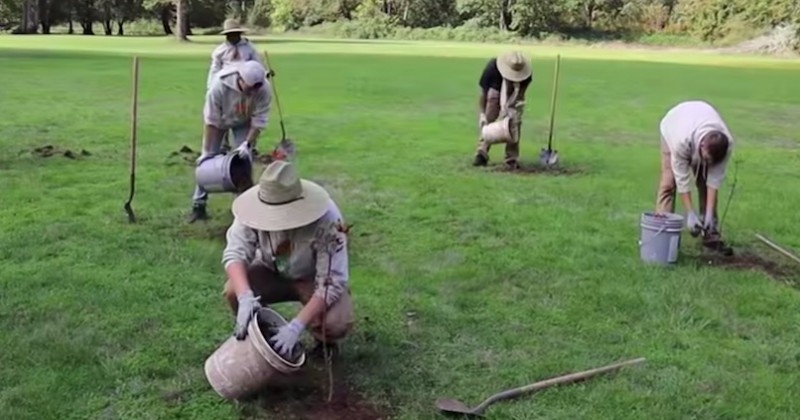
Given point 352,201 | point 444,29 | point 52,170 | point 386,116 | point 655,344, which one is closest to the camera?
point 655,344

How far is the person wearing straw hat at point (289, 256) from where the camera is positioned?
12.4 ft

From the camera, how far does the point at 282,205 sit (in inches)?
151

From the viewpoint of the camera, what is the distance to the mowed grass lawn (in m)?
4.25

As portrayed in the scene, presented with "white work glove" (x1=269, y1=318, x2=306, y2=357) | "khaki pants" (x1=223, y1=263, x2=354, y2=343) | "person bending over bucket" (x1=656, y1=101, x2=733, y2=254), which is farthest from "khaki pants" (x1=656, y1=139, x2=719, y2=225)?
"white work glove" (x1=269, y1=318, x2=306, y2=357)

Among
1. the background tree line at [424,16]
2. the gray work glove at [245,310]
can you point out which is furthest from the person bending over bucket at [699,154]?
the background tree line at [424,16]

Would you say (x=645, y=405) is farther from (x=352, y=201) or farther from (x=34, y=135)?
(x=34, y=135)

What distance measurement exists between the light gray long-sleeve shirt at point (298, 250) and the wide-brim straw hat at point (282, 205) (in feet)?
0.24

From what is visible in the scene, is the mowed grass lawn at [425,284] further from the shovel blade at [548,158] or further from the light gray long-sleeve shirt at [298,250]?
the light gray long-sleeve shirt at [298,250]

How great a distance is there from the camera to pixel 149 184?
345 inches

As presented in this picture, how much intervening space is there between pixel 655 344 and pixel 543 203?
3667 millimetres

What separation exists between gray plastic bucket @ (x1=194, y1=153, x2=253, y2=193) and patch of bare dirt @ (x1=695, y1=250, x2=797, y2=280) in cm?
343

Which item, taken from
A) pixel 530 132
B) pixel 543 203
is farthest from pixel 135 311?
pixel 530 132

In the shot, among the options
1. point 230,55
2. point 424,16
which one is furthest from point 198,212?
point 424,16

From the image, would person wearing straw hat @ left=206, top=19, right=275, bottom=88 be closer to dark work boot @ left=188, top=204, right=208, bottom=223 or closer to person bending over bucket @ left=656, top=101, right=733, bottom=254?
dark work boot @ left=188, top=204, right=208, bottom=223
